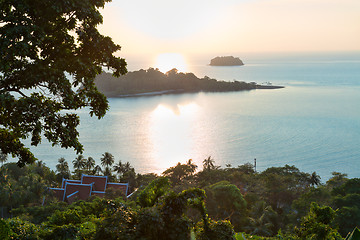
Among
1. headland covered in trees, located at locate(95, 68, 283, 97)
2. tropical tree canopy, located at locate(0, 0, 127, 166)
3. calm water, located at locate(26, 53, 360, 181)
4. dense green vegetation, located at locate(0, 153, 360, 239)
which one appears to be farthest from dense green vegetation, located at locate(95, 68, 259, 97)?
tropical tree canopy, located at locate(0, 0, 127, 166)

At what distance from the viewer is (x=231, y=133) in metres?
59.9

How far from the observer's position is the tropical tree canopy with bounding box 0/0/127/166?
210 inches

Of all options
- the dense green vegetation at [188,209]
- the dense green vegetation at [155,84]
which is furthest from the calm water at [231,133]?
the dense green vegetation at [155,84]

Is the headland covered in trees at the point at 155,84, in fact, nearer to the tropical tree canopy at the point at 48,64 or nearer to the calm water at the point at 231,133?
the calm water at the point at 231,133

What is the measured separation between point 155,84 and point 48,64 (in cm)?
A: 10872

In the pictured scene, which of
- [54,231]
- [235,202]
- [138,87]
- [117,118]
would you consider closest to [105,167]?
[235,202]

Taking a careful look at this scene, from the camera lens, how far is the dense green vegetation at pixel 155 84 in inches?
4274

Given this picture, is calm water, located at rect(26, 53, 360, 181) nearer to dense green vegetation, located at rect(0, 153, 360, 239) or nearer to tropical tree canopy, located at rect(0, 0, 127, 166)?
dense green vegetation, located at rect(0, 153, 360, 239)

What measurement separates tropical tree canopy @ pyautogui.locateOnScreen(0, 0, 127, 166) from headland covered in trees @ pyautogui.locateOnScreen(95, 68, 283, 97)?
325ft

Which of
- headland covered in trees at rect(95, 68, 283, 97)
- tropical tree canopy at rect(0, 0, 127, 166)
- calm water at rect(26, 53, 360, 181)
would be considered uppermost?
headland covered in trees at rect(95, 68, 283, 97)

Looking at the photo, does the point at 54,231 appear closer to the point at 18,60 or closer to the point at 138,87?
the point at 18,60

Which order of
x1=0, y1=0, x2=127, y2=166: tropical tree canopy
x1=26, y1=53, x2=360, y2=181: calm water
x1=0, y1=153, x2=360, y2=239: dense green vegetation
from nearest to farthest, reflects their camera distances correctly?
x1=0, y1=0, x2=127, y2=166: tropical tree canopy, x1=0, y1=153, x2=360, y2=239: dense green vegetation, x1=26, y1=53, x2=360, y2=181: calm water

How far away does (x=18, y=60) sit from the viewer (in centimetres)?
549

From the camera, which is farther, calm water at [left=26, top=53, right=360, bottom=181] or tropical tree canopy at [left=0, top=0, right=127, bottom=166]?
calm water at [left=26, top=53, right=360, bottom=181]
